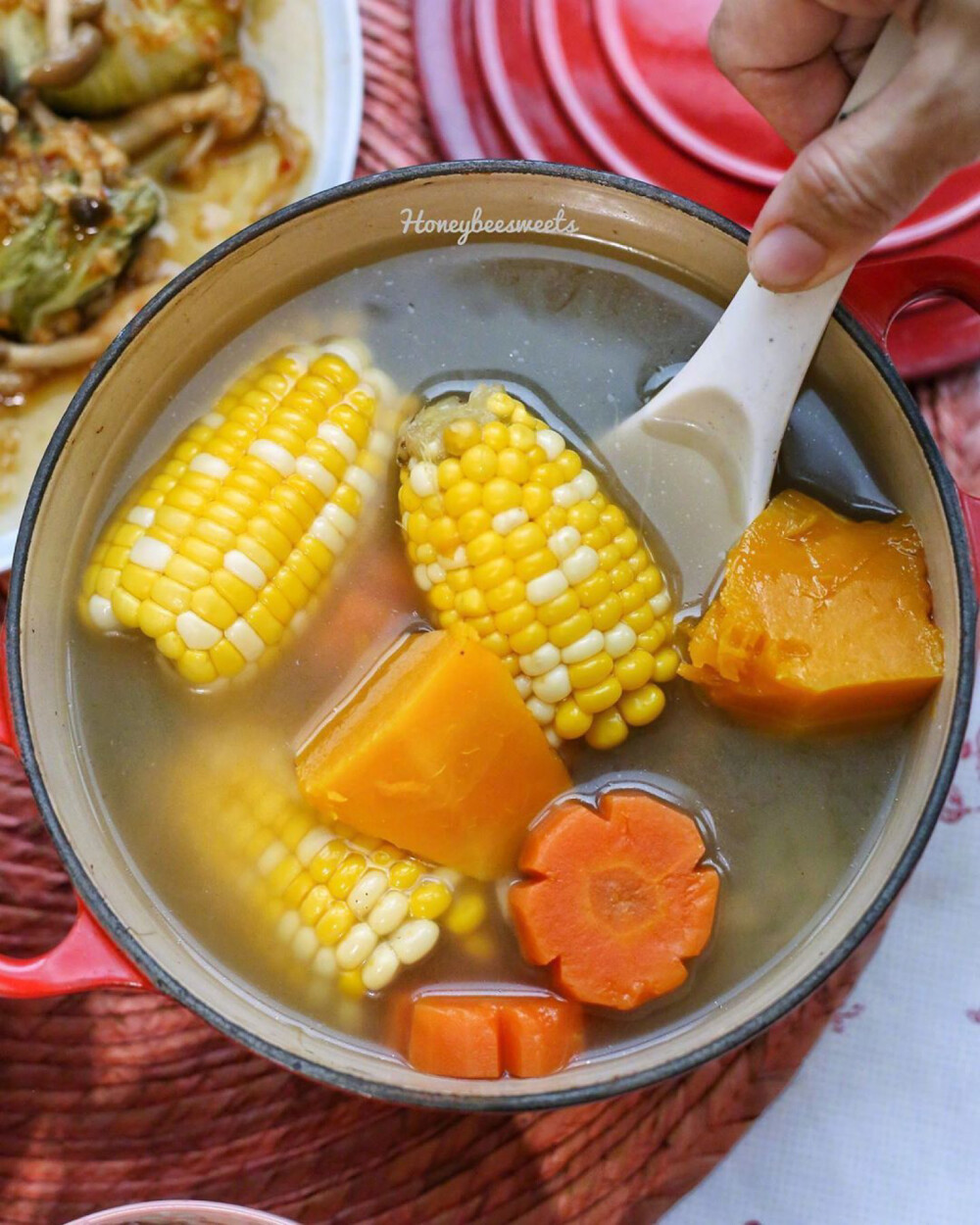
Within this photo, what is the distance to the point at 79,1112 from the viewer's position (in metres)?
1.31

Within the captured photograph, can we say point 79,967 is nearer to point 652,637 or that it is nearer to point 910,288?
point 652,637

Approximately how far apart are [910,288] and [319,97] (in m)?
0.76

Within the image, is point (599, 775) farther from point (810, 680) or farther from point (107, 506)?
point (107, 506)

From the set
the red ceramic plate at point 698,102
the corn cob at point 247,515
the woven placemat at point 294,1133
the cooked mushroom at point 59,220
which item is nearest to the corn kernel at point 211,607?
the corn cob at point 247,515

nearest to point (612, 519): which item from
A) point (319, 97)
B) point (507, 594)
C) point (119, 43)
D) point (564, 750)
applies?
point (507, 594)

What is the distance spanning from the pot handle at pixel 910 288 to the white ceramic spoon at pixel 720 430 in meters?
0.03

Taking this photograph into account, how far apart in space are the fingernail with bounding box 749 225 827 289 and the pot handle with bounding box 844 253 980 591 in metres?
0.09

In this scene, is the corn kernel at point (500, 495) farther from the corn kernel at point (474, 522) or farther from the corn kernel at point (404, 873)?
the corn kernel at point (404, 873)

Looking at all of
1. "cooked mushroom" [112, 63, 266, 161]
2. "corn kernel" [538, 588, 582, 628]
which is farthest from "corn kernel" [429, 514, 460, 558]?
"cooked mushroom" [112, 63, 266, 161]

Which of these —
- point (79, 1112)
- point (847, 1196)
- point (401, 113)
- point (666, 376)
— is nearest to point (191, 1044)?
point (79, 1112)

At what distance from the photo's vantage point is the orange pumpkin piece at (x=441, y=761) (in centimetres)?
112

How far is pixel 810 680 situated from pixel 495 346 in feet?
1.56

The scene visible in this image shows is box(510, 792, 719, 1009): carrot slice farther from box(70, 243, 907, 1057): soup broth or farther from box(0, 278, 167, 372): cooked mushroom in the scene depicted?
box(0, 278, 167, 372): cooked mushroom

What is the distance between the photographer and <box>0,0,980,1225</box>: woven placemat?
1.30 metres
